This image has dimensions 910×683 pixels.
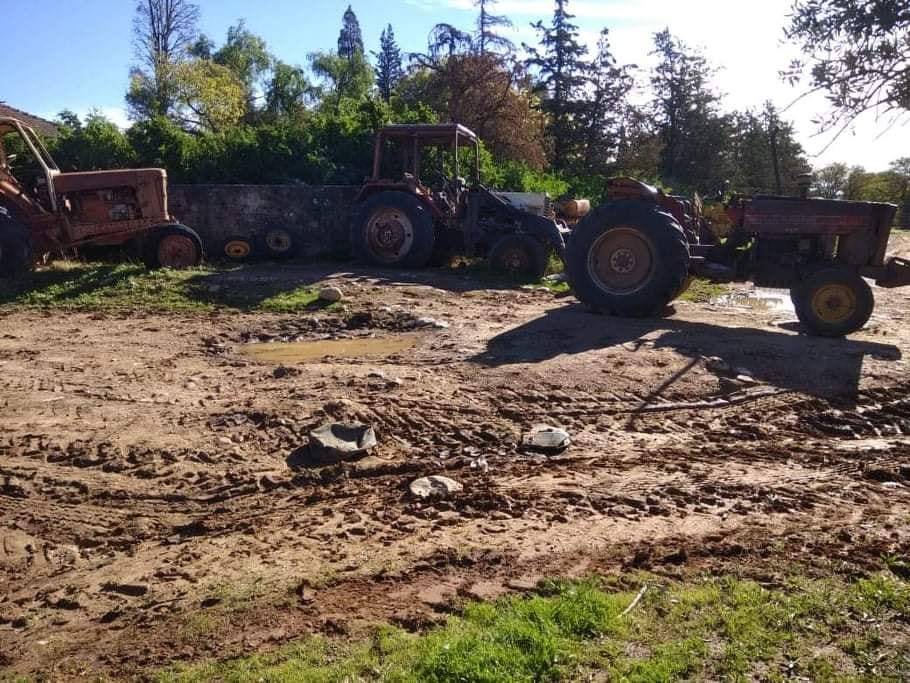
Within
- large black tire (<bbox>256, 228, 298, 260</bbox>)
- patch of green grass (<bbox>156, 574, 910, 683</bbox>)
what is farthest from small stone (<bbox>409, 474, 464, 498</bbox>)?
large black tire (<bbox>256, 228, 298, 260</bbox>)

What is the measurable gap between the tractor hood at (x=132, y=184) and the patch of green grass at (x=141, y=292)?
124cm

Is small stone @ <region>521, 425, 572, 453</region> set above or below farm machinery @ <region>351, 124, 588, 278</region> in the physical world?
below

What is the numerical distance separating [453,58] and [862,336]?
1858cm

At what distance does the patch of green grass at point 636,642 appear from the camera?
9.48ft

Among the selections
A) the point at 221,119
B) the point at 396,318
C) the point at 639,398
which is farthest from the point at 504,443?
the point at 221,119

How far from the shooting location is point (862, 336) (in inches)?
350

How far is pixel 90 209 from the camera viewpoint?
474 inches

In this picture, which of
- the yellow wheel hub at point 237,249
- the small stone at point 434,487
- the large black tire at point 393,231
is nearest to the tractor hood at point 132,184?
the yellow wheel hub at point 237,249

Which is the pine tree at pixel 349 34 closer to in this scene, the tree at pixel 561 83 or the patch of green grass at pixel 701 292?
the tree at pixel 561 83

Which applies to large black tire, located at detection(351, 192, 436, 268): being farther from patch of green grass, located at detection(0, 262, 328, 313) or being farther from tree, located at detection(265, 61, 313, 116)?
tree, located at detection(265, 61, 313, 116)

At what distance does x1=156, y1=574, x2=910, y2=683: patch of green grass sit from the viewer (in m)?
2.89

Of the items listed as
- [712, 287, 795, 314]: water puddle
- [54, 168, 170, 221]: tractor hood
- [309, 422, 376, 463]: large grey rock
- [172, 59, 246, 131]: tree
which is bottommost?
[309, 422, 376, 463]: large grey rock

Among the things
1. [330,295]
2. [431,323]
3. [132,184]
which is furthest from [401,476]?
[132,184]

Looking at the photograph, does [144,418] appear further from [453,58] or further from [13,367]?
[453,58]
